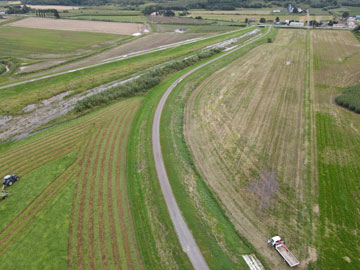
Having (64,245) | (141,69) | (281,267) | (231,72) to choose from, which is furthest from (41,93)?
(281,267)

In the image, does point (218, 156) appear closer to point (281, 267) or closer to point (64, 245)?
point (281, 267)

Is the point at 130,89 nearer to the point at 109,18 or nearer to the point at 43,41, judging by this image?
the point at 43,41

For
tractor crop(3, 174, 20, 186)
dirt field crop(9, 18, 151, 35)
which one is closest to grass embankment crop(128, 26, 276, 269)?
tractor crop(3, 174, 20, 186)

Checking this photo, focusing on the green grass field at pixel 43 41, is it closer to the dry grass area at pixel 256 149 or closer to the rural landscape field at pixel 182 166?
the rural landscape field at pixel 182 166

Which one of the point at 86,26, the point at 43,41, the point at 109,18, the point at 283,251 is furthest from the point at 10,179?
the point at 109,18

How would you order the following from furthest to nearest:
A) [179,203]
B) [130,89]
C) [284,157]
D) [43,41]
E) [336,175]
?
[43,41]
[130,89]
[284,157]
[336,175]
[179,203]

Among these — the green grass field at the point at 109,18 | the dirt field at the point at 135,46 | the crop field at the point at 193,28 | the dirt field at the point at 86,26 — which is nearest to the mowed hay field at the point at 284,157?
the dirt field at the point at 135,46
